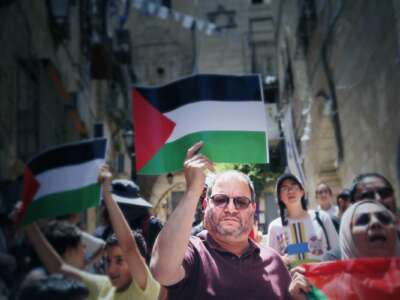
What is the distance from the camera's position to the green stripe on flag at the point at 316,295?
101 inches

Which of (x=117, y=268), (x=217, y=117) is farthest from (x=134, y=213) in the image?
(x=217, y=117)

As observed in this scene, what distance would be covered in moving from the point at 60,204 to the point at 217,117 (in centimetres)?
146

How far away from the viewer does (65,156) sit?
4352 mm

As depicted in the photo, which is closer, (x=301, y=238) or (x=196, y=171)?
(x=196, y=171)

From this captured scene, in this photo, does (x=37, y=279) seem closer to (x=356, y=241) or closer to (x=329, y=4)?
(x=356, y=241)

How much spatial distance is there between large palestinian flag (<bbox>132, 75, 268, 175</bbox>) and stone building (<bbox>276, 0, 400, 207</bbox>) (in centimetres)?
114

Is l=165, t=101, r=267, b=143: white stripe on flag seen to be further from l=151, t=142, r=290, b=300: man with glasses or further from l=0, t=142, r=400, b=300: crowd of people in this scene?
l=151, t=142, r=290, b=300: man with glasses

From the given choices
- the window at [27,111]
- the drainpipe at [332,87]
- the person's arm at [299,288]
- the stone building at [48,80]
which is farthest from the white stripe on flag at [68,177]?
the drainpipe at [332,87]

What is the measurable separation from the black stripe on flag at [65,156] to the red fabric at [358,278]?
2217mm

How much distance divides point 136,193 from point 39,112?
8.31 m

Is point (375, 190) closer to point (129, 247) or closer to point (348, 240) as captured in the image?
point (348, 240)

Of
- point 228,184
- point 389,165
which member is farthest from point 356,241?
point 389,165

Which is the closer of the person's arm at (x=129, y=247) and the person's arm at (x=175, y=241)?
the person's arm at (x=175, y=241)

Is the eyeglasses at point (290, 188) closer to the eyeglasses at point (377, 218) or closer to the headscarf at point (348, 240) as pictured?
the headscarf at point (348, 240)
